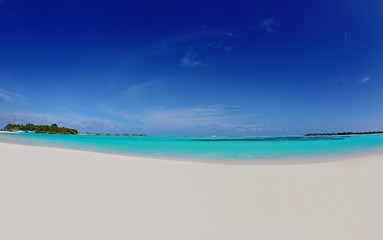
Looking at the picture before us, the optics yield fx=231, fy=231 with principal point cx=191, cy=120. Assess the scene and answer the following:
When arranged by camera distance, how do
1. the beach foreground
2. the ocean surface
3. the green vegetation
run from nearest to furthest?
the beach foreground, the ocean surface, the green vegetation

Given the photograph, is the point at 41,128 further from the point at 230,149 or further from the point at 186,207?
the point at 186,207

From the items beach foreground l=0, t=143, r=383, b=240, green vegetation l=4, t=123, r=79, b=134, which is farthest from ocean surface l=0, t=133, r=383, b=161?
green vegetation l=4, t=123, r=79, b=134

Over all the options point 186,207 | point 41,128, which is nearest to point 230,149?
point 186,207

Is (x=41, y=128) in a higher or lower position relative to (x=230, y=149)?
higher

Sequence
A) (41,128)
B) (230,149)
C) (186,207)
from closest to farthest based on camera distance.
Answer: (186,207)
(230,149)
(41,128)

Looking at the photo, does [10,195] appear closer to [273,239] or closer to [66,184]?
[66,184]

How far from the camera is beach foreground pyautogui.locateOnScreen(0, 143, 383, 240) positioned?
270cm

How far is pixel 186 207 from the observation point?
3.56m

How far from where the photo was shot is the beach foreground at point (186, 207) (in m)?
2.70

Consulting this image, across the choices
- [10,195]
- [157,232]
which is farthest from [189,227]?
[10,195]

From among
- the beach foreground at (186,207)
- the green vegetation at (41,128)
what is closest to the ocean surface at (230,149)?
the beach foreground at (186,207)

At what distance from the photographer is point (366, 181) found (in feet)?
16.5

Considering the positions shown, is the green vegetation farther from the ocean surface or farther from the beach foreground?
the beach foreground

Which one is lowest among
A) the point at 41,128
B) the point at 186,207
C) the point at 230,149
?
the point at 186,207
